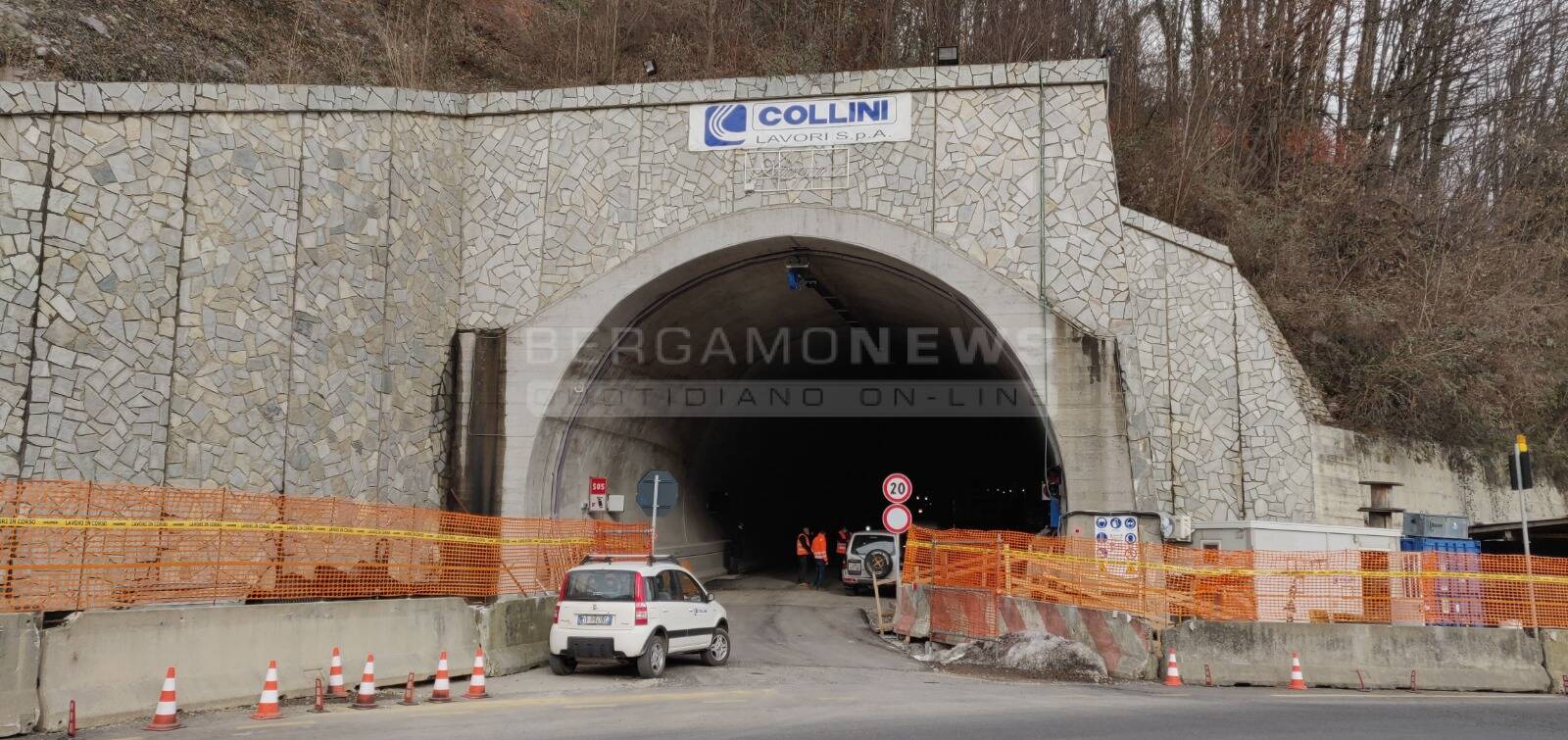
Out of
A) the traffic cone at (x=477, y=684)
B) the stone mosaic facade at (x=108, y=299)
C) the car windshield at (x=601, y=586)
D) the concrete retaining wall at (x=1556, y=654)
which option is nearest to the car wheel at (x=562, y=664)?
the car windshield at (x=601, y=586)

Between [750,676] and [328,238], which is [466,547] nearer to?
[750,676]

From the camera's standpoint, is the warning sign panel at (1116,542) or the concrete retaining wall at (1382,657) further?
the warning sign panel at (1116,542)

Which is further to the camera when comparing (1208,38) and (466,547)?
(1208,38)

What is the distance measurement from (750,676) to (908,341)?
14.8 meters

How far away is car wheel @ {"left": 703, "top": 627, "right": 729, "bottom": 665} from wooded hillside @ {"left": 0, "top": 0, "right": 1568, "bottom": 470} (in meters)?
14.9

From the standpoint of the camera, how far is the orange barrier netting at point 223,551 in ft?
32.1

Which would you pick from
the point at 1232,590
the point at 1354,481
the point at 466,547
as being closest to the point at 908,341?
the point at 1354,481

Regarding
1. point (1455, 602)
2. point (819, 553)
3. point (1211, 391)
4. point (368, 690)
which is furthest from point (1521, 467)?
point (368, 690)

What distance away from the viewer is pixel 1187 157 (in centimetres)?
2827

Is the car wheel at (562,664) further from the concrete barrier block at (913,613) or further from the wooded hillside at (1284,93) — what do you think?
the wooded hillside at (1284,93)

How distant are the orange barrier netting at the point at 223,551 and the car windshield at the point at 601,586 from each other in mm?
1736

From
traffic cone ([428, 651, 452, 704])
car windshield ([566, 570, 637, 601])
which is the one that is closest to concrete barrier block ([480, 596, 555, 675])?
car windshield ([566, 570, 637, 601])

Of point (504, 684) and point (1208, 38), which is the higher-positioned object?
point (1208, 38)

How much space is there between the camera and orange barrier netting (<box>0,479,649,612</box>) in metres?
9.77
